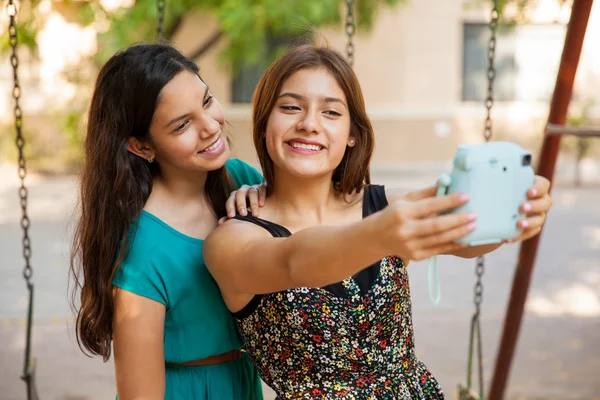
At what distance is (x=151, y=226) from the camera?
204 cm

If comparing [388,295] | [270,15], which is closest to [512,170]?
[388,295]

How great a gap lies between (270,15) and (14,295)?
3850 mm

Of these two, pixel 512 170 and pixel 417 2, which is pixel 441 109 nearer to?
pixel 417 2

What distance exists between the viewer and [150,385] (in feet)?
6.51

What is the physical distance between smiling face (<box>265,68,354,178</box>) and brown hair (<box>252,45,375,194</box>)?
0.02 m

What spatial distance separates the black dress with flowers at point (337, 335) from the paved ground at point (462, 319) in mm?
910

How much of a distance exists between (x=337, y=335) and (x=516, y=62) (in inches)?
523

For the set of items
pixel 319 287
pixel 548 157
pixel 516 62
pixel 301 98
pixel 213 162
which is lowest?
pixel 319 287

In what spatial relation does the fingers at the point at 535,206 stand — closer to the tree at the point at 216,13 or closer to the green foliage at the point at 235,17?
the green foliage at the point at 235,17

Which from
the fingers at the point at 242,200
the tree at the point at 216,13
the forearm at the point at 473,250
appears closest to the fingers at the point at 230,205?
the fingers at the point at 242,200

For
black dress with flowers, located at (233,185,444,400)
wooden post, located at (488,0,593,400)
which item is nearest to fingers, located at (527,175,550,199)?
black dress with flowers, located at (233,185,444,400)

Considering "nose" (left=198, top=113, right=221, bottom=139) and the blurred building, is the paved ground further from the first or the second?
the blurred building

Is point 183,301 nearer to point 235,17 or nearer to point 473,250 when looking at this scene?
point 473,250

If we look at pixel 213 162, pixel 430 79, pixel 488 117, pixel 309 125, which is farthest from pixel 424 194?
pixel 430 79
